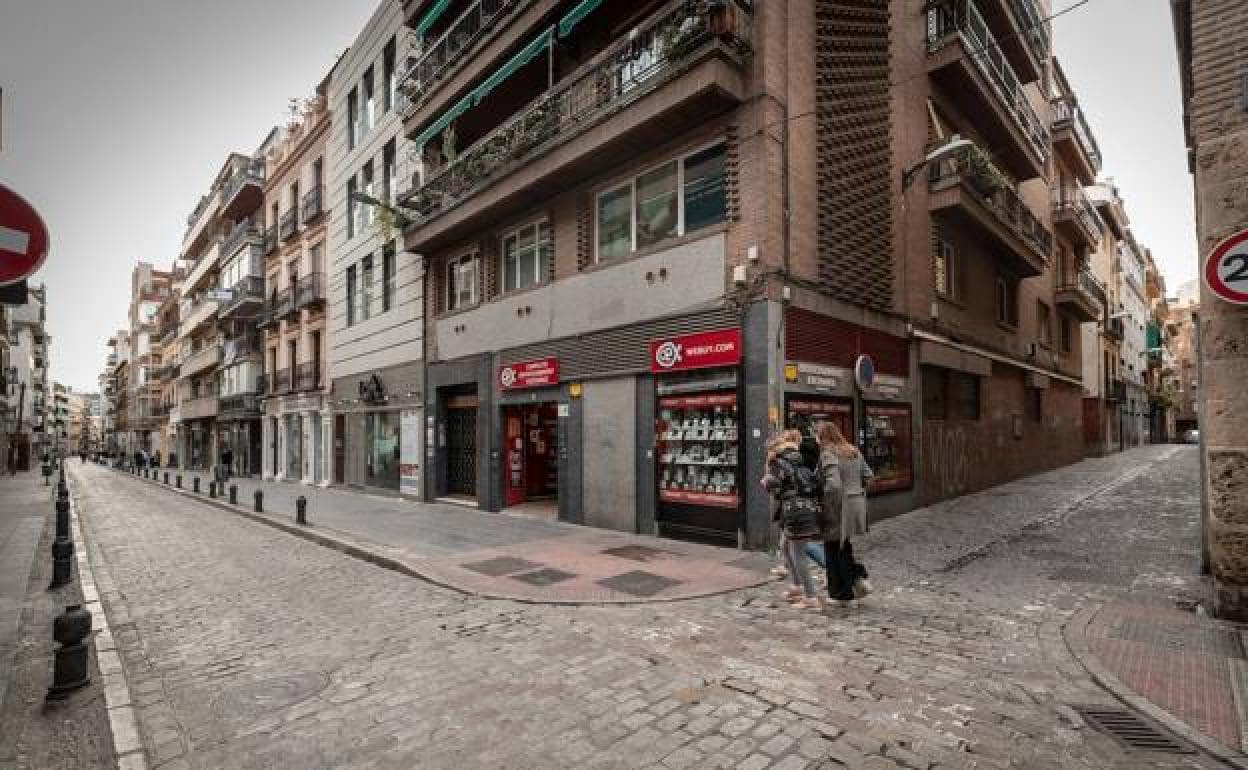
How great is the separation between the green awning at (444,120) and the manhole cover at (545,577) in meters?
11.9

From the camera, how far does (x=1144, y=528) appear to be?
34.9 ft

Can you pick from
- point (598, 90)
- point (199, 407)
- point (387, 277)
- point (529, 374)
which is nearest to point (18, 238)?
point (598, 90)

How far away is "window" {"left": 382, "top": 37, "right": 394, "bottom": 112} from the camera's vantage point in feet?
65.3

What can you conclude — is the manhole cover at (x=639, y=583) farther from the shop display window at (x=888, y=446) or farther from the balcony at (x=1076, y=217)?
the balcony at (x=1076, y=217)

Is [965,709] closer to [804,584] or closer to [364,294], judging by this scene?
[804,584]

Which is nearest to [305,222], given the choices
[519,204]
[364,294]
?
[364,294]

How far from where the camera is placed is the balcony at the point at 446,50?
1436 centimetres

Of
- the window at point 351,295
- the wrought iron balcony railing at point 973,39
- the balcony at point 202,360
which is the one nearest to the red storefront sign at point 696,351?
the wrought iron balcony railing at point 973,39

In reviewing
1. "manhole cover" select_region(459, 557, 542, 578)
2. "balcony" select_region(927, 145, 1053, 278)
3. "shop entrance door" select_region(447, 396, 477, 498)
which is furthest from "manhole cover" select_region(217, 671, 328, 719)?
"balcony" select_region(927, 145, 1053, 278)

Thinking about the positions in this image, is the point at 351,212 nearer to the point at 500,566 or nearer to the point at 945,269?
the point at 500,566

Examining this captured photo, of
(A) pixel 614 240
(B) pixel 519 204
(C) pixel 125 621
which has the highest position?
(B) pixel 519 204

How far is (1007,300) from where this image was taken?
19469 millimetres

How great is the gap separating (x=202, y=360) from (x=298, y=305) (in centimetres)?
1994

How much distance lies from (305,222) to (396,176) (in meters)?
8.06
